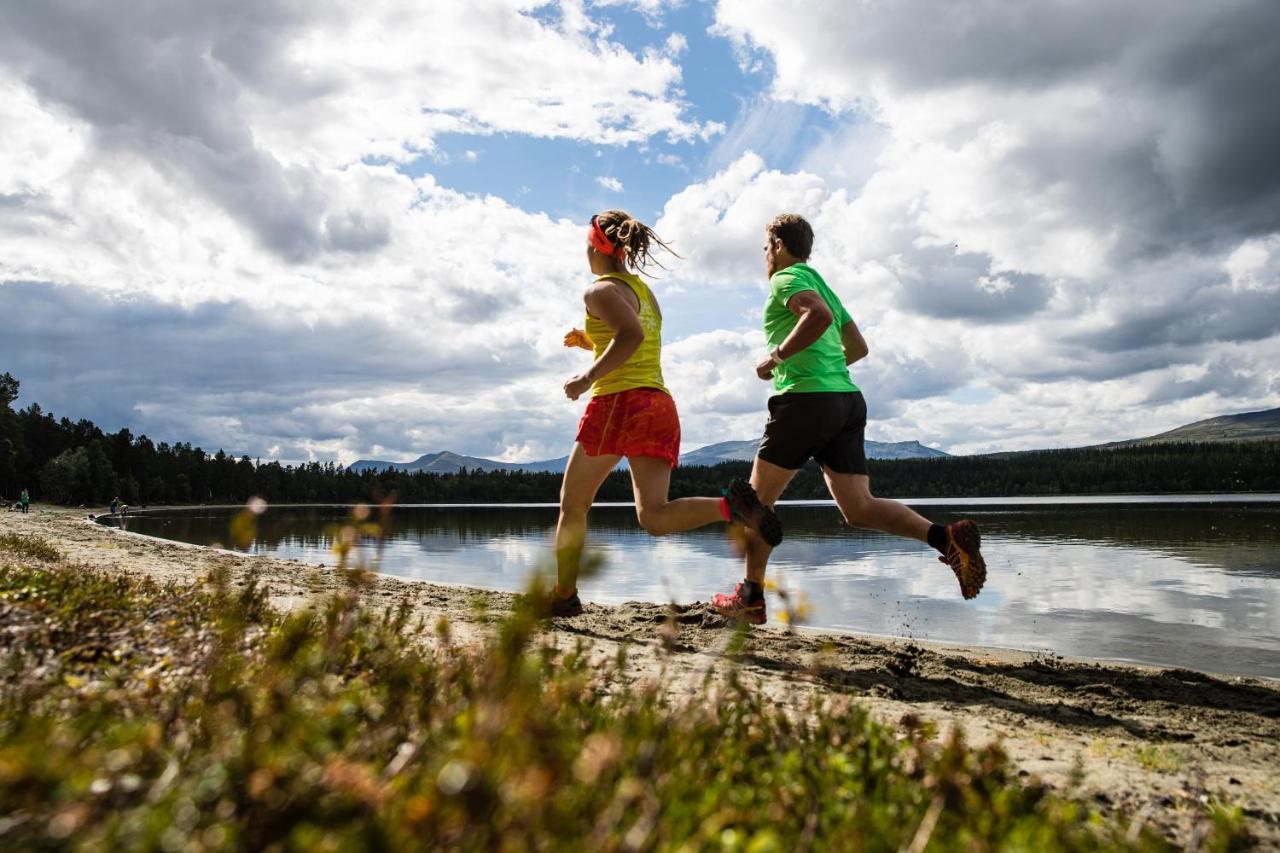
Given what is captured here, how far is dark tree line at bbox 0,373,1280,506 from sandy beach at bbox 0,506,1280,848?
83.2 meters

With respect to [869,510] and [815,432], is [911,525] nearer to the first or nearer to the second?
[869,510]

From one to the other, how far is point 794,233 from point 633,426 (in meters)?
1.83

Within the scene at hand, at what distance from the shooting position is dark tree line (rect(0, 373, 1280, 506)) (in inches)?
4065

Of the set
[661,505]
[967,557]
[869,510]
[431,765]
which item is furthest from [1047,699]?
[431,765]

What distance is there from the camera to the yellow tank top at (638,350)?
5.45m

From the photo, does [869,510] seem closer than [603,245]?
Yes

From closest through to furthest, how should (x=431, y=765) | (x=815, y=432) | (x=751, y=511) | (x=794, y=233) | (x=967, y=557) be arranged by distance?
1. (x=431, y=765)
2. (x=967, y=557)
3. (x=751, y=511)
4. (x=815, y=432)
5. (x=794, y=233)

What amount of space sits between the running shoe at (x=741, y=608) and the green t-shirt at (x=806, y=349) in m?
1.40

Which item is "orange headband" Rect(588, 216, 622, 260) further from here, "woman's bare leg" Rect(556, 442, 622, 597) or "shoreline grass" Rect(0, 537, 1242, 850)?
"shoreline grass" Rect(0, 537, 1242, 850)

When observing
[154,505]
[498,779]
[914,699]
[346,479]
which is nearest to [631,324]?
[914,699]

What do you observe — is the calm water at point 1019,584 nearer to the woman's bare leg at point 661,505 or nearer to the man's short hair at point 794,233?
the woman's bare leg at point 661,505

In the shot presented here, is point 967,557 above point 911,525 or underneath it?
underneath

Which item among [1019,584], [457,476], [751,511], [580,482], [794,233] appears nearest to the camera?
[751,511]

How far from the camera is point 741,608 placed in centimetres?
547
